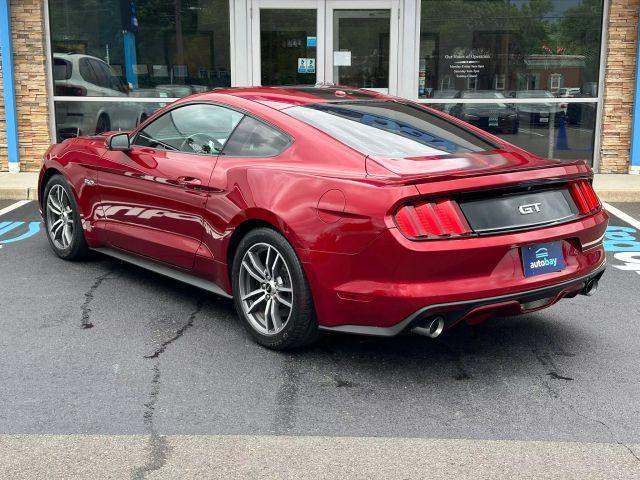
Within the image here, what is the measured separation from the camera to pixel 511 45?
11.4 meters

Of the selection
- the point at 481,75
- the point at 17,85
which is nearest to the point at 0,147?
the point at 17,85

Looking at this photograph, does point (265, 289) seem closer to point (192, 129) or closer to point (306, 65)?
point (192, 129)

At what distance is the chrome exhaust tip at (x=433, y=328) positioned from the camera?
386cm

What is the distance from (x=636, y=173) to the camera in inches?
445

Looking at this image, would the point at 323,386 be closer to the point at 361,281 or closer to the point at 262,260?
the point at 361,281

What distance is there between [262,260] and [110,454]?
5.26 feet

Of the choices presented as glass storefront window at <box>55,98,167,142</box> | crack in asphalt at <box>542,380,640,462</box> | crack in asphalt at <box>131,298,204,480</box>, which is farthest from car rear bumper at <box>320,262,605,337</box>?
glass storefront window at <box>55,98,167,142</box>

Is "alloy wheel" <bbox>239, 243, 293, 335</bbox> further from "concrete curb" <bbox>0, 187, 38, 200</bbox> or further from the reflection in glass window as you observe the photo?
the reflection in glass window

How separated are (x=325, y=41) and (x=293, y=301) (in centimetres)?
787

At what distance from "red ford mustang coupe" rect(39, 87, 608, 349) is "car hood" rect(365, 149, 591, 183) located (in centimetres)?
1

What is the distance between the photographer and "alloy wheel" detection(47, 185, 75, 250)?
6.48 metres

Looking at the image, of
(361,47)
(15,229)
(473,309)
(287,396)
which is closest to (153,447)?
(287,396)

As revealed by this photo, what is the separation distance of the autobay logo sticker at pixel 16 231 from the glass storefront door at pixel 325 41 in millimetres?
4554

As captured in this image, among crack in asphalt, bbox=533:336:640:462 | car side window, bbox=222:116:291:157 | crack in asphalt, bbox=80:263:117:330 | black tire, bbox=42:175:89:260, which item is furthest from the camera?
black tire, bbox=42:175:89:260
